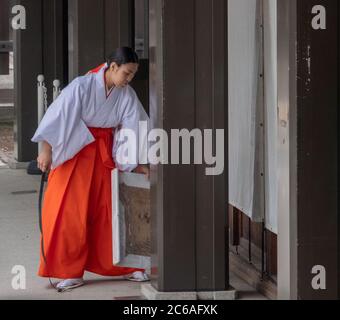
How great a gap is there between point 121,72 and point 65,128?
20.4 inches

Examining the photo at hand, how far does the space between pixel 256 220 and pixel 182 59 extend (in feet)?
3.93

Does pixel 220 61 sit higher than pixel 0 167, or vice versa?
pixel 220 61

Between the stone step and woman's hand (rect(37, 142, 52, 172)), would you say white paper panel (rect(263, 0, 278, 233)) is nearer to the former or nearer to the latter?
woman's hand (rect(37, 142, 52, 172))

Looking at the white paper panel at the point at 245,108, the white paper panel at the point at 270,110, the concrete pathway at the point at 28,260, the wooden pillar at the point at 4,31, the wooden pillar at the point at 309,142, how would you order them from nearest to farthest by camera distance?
1. the wooden pillar at the point at 309,142
2. the white paper panel at the point at 270,110
3. the white paper panel at the point at 245,108
4. the concrete pathway at the point at 28,260
5. the wooden pillar at the point at 4,31

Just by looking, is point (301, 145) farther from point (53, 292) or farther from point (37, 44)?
point (37, 44)

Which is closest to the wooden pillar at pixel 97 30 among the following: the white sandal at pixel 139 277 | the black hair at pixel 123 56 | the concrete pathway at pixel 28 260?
the concrete pathway at pixel 28 260

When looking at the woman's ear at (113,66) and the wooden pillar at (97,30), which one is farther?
the wooden pillar at (97,30)

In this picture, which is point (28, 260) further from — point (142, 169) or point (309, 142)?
point (309, 142)

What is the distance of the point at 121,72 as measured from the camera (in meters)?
6.85

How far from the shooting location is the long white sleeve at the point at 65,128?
22.7ft

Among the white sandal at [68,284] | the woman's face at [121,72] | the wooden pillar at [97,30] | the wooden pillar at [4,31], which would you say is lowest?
the white sandal at [68,284]

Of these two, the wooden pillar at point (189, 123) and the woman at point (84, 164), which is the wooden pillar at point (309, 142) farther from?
the woman at point (84, 164)

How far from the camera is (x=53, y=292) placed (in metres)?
6.93

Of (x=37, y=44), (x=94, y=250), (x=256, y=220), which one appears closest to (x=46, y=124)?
(x=94, y=250)
